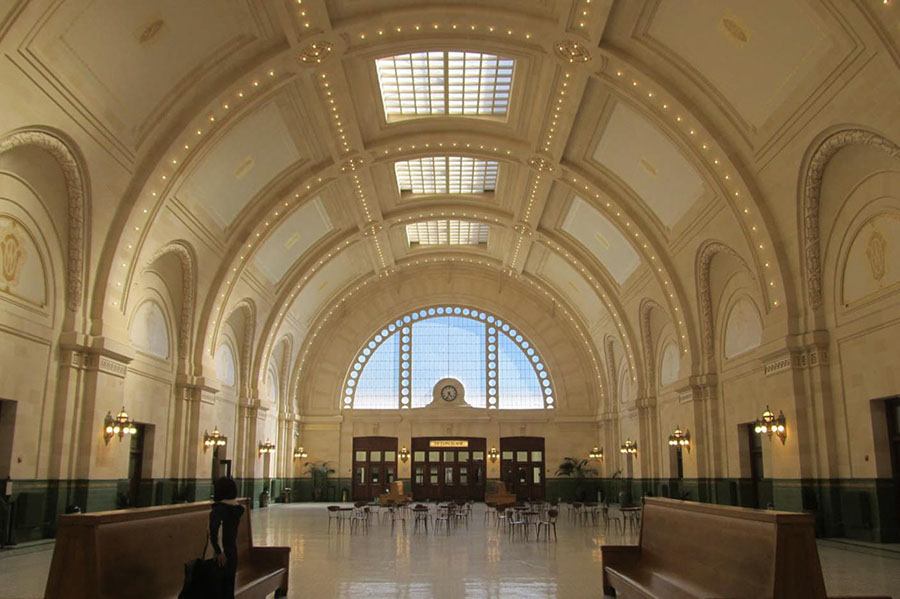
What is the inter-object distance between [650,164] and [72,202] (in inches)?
549

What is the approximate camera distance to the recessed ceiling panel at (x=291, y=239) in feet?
80.8

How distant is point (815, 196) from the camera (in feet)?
49.7

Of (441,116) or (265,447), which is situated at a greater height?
(441,116)

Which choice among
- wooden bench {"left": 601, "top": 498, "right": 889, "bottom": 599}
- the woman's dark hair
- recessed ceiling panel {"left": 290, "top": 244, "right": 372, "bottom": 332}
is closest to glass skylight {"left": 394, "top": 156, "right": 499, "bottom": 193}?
recessed ceiling panel {"left": 290, "top": 244, "right": 372, "bottom": 332}

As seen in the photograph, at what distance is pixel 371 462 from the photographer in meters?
36.7

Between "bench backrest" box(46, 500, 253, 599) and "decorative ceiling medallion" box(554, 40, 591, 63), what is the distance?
12.7 meters

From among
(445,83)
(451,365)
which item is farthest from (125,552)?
(451,365)

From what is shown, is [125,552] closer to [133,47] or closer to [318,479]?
[133,47]

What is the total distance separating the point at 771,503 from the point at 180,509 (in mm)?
14983

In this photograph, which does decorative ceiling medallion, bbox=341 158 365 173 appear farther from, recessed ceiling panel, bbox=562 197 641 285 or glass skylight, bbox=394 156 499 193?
recessed ceiling panel, bbox=562 197 641 285

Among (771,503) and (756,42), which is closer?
(756,42)

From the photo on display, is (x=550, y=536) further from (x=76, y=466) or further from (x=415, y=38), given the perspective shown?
(x=415, y=38)

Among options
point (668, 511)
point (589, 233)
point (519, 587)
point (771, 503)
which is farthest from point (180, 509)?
point (589, 233)

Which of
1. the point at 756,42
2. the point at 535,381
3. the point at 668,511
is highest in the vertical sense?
the point at 756,42
